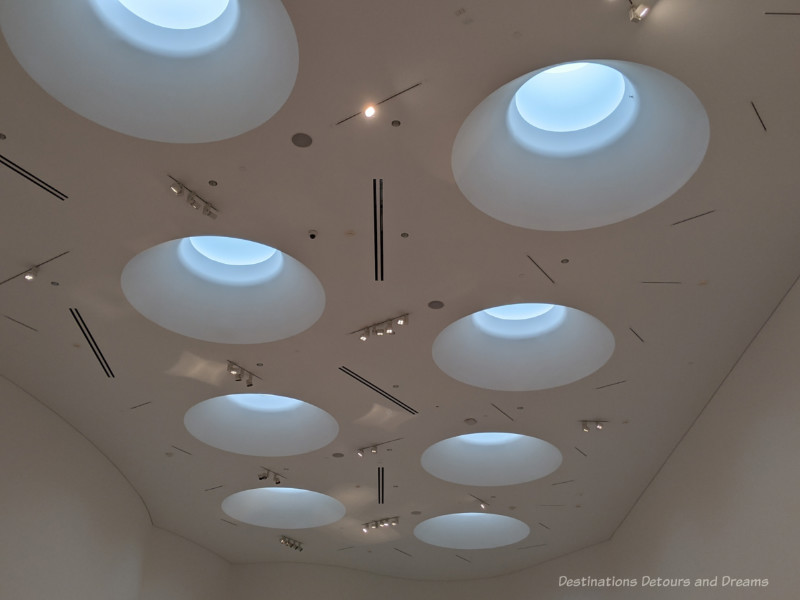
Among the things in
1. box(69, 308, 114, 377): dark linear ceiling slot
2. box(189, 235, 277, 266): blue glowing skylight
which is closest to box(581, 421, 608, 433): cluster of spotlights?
box(189, 235, 277, 266): blue glowing skylight

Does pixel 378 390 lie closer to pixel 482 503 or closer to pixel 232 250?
pixel 232 250

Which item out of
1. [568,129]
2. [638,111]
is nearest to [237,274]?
[568,129]

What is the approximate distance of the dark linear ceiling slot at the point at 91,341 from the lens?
10.4m

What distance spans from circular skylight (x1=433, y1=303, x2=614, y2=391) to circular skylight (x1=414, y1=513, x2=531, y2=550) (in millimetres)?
8445

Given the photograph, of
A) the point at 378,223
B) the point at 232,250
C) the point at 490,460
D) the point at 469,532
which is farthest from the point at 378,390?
the point at 469,532

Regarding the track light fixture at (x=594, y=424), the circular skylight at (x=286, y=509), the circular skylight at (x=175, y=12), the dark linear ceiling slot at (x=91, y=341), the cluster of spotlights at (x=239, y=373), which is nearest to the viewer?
the circular skylight at (x=175, y=12)

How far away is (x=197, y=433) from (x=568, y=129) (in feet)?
30.9

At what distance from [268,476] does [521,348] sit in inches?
274

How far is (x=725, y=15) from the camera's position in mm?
6238

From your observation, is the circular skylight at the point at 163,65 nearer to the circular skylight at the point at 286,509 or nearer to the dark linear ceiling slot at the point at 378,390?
the dark linear ceiling slot at the point at 378,390

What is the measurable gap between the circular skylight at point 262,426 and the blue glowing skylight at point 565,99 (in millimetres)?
7582

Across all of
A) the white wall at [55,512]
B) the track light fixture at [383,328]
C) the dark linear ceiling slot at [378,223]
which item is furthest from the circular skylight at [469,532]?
the dark linear ceiling slot at [378,223]

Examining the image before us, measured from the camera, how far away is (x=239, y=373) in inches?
453

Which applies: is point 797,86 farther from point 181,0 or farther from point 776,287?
point 181,0
